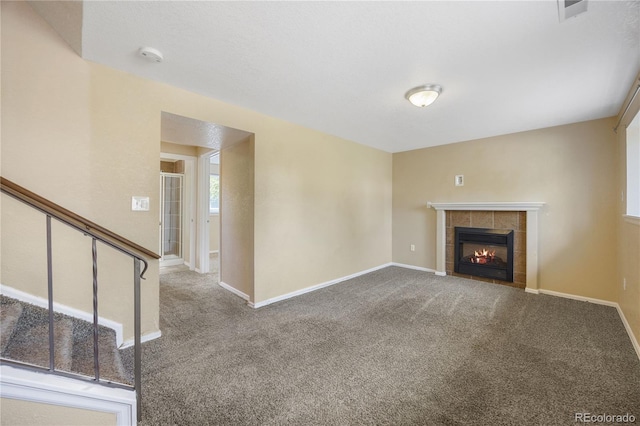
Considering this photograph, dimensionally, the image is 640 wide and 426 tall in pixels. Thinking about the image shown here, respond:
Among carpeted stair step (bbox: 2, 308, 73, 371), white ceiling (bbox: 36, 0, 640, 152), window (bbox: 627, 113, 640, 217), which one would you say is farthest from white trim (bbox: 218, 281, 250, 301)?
A: window (bbox: 627, 113, 640, 217)

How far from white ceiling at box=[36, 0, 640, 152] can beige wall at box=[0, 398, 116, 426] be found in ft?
7.03

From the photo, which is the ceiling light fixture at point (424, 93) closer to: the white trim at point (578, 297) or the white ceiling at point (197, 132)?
the white ceiling at point (197, 132)

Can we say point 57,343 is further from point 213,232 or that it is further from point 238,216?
point 213,232

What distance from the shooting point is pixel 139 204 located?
2359 mm

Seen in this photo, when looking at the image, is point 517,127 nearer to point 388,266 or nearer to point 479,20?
point 479,20

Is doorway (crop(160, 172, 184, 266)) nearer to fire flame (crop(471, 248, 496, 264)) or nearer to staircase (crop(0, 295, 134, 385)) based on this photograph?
staircase (crop(0, 295, 134, 385))

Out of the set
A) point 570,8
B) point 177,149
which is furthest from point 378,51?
point 177,149

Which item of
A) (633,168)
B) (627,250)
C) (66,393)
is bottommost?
(66,393)

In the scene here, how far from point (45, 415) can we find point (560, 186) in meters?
5.44

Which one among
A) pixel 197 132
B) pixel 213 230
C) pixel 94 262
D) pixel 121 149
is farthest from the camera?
pixel 213 230

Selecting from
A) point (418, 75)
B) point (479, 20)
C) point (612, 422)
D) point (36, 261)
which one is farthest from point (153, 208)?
point (612, 422)

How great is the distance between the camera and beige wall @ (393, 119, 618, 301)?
331cm

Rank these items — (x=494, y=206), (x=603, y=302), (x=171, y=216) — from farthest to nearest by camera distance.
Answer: (x=171, y=216), (x=494, y=206), (x=603, y=302)

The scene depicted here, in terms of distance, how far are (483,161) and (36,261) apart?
5.54 meters
